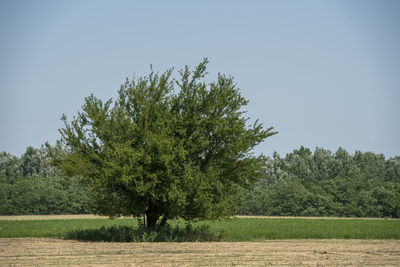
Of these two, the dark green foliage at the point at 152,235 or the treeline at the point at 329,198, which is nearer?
the dark green foliage at the point at 152,235

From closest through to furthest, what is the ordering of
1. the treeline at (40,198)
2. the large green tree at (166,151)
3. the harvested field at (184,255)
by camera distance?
1. the harvested field at (184,255)
2. the large green tree at (166,151)
3. the treeline at (40,198)

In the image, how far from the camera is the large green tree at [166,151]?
27.5m

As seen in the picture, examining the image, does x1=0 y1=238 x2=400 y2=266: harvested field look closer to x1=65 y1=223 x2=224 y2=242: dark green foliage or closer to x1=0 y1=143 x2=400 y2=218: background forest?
x1=65 y1=223 x2=224 y2=242: dark green foliage

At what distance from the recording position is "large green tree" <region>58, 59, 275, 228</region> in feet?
90.1

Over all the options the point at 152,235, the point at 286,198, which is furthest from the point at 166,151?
the point at 286,198

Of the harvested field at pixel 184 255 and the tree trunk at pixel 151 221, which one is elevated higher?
the tree trunk at pixel 151 221

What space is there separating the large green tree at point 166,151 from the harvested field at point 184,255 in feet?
9.07

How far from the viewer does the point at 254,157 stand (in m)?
29.9

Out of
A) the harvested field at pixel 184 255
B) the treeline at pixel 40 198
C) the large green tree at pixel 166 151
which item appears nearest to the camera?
the harvested field at pixel 184 255

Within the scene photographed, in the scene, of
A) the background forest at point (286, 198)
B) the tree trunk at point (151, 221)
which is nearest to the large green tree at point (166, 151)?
the tree trunk at point (151, 221)

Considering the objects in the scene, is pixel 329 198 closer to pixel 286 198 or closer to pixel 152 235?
pixel 286 198

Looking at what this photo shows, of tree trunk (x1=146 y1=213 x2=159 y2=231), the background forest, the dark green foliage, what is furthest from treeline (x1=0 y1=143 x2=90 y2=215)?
tree trunk (x1=146 y1=213 x2=159 y2=231)

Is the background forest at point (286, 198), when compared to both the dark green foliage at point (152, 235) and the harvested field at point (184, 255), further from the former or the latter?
the harvested field at point (184, 255)

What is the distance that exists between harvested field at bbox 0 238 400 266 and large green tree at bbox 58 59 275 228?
276 centimetres
